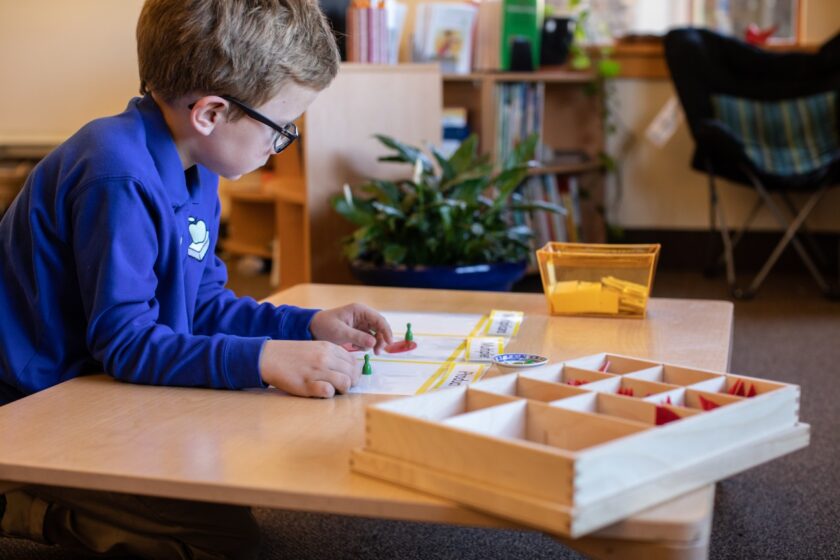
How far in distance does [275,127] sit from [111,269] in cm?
27

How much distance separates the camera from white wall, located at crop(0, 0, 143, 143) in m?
4.89

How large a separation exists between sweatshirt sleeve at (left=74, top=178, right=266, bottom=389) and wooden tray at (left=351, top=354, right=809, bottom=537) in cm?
31

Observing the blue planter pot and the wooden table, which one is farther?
the blue planter pot

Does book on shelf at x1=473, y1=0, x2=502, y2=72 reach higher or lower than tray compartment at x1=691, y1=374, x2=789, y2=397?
higher

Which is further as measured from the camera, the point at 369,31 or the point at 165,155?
the point at 369,31

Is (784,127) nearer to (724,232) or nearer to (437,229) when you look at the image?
(724,232)

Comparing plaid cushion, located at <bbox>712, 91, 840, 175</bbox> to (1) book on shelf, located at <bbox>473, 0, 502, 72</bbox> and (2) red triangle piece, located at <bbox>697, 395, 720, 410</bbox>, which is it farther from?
(2) red triangle piece, located at <bbox>697, 395, 720, 410</bbox>

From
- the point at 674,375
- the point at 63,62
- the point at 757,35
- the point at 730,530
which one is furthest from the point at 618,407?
the point at 63,62

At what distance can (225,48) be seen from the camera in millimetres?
1220

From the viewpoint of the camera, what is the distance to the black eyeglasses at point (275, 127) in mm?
1245

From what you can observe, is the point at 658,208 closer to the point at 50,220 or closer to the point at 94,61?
the point at 94,61

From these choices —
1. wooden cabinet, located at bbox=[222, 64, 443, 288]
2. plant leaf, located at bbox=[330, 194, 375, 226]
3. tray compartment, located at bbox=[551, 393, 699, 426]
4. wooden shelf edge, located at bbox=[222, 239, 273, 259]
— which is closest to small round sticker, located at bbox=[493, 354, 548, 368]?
tray compartment, located at bbox=[551, 393, 699, 426]

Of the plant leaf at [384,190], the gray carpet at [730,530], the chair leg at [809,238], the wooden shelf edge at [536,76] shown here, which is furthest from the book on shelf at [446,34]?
the gray carpet at [730,530]

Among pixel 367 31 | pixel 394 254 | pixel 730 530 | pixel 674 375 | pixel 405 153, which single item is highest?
pixel 367 31
